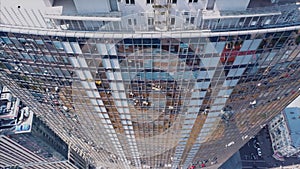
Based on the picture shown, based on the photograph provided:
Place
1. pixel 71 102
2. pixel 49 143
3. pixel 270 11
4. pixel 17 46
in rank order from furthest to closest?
pixel 49 143
pixel 71 102
pixel 17 46
pixel 270 11

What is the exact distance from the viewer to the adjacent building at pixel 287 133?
85169mm

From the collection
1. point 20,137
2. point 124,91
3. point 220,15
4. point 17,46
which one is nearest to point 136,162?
point 20,137

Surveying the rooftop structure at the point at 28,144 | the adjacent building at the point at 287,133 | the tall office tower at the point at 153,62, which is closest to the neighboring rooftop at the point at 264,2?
the tall office tower at the point at 153,62

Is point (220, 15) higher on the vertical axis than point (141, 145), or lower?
higher

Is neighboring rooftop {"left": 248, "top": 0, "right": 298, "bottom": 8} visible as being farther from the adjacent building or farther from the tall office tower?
the adjacent building

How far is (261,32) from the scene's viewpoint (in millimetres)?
21531

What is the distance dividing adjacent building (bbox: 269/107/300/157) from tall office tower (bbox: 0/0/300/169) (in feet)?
174

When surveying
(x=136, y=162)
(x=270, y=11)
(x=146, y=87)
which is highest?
(x=270, y=11)

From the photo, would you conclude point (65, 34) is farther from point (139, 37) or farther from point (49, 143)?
point (49, 143)

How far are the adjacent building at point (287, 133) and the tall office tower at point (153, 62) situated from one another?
5307cm

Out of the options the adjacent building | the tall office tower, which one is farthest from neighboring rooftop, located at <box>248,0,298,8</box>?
the adjacent building

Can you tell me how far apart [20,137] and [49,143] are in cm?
815

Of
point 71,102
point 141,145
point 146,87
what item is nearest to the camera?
point 146,87

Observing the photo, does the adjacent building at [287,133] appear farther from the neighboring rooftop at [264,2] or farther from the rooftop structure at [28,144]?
the neighboring rooftop at [264,2]
